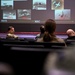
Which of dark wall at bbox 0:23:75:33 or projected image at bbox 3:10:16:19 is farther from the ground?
projected image at bbox 3:10:16:19

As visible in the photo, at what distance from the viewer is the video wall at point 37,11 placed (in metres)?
7.02

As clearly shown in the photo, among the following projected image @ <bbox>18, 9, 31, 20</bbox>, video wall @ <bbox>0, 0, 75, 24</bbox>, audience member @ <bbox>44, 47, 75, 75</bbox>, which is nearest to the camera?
audience member @ <bbox>44, 47, 75, 75</bbox>

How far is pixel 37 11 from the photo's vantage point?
7066mm

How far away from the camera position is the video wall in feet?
23.0

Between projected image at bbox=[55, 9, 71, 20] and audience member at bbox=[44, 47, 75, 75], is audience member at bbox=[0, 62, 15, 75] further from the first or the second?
projected image at bbox=[55, 9, 71, 20]

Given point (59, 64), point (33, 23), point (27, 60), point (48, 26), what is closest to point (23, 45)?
point (27, 60)

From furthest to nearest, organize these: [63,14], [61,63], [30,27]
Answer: [30,27]
[63,14]
[61,63]

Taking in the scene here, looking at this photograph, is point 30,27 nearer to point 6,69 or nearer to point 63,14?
point 63,14

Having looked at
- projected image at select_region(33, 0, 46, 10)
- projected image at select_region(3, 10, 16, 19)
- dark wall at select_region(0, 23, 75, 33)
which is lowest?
dark wall at select_region(0, 23, 75, 33)

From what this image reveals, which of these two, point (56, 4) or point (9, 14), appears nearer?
point (56, 4)

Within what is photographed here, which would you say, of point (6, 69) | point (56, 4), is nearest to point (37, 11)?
point (56, 4)

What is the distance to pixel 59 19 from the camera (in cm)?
705

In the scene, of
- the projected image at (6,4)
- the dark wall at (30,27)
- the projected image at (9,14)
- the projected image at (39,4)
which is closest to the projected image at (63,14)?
the dark wall at (30,27)

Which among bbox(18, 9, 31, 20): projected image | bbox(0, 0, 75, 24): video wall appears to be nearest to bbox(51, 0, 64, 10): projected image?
bbox(0, 0, 75, 24): video wall
